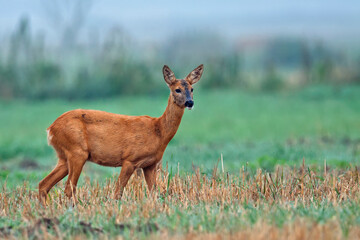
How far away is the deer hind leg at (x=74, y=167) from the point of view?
886 cm

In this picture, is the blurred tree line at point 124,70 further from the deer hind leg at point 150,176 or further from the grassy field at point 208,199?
the deer hind leg at point 150,176

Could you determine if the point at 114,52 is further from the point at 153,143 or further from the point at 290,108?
the point at 153,143

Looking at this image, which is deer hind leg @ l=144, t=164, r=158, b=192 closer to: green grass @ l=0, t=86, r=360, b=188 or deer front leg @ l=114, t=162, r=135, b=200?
green grass @ l=0, t=86, r=360, b=188

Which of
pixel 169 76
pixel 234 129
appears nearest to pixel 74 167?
pixel 169 76

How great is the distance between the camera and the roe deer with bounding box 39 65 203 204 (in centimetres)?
894

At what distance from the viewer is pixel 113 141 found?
29.8 feet

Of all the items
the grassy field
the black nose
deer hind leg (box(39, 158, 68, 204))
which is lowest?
the grassy field

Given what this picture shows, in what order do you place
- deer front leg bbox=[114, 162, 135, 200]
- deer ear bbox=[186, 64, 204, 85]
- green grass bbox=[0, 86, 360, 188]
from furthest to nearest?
green grass bbox=[0, 86, 360, 188] < deer ear bbox=[186, 64, 204, 85] < deer front leg bbox=[114, 162, 135, 200]

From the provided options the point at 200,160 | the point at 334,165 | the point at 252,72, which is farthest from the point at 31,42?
the point at 334,165

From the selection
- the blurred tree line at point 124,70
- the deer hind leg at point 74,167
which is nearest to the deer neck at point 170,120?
the deer hind leg at point 74,167

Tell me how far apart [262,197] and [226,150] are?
7537mm

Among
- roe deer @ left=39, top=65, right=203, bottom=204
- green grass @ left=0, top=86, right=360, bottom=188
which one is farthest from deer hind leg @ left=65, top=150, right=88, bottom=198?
green grass @ left=0, top=86, right=360, bottom=188

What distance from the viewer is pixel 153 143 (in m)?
9.08

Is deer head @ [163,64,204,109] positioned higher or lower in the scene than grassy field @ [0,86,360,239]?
higher
